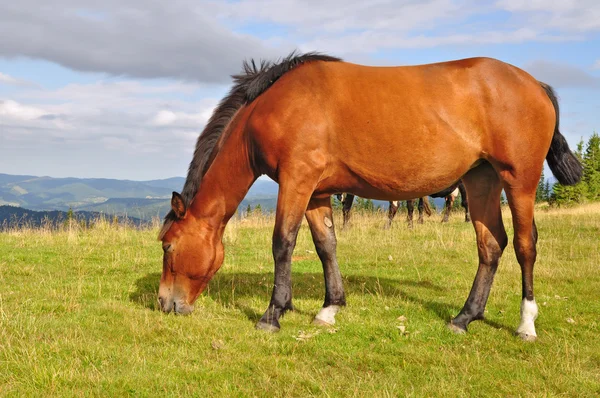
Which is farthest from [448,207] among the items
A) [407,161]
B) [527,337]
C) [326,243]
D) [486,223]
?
[407,161]

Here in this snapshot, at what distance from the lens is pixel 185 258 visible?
5840 mm

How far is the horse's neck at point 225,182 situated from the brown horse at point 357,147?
0.01 metres

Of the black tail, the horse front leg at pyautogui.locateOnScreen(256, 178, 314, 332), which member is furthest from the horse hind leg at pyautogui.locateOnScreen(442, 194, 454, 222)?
the horse front leg at pyautogui.locateOnScreen(256, 178, 314, 332)

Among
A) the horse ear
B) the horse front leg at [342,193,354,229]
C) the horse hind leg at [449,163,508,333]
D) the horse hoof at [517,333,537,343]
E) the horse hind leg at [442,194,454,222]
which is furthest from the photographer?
the horse hind leg at [442,194,454,222]

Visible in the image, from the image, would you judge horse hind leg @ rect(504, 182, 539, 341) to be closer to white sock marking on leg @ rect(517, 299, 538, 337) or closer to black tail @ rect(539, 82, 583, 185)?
white sock marking on leg @ rect(517, 299, 538, 337)

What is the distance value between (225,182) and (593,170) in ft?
143

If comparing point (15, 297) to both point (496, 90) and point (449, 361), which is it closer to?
point (449, 361)

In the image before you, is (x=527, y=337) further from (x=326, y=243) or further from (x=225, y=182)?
(x=225, y=182)

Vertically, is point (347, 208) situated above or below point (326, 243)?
above

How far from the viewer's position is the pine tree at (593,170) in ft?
136

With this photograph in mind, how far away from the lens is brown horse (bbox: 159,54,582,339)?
17.6 ft

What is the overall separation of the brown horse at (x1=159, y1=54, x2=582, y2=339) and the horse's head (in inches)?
0.5

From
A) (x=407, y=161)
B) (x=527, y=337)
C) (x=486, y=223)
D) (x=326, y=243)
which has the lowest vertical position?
(x=527, y=337)

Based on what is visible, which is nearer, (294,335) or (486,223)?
(294,335)
